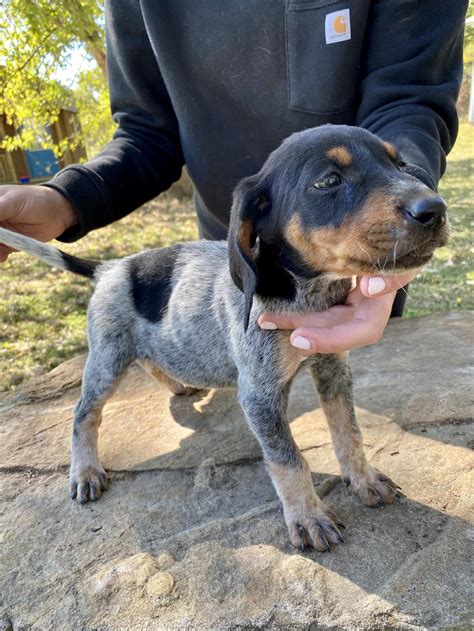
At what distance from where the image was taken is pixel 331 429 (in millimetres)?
2961

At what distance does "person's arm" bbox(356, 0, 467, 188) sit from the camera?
341 centimetres

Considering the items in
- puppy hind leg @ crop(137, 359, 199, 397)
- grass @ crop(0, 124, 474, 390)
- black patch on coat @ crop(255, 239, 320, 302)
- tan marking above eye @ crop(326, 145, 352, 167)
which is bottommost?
grass @ crop(0, 124, 474, 390)

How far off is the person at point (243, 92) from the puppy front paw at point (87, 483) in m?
1.38

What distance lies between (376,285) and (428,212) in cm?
44

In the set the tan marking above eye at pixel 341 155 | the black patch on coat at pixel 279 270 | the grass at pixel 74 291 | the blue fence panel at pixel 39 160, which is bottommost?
the blue fence panel at pixel 39 160

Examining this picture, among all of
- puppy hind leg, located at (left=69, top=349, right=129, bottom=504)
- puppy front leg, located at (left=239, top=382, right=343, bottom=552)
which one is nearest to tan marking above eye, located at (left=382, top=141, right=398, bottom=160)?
puppy front leg, located at (left=239, top=382, right=343, bottom=552)

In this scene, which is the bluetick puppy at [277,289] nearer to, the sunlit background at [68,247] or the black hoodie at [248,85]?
the black hoodie at [248,85]

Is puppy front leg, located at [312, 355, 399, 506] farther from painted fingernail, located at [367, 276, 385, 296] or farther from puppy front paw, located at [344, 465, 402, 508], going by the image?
painted fingernail, located at [367, 276, 385, 296]

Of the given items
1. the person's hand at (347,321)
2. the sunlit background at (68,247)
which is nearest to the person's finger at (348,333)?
→ the person's hand at (347,321)

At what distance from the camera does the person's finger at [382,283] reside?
2.33 metres

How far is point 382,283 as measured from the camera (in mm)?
2342

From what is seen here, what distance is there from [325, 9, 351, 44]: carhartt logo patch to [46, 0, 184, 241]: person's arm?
1.57 m

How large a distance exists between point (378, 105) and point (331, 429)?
207 cm

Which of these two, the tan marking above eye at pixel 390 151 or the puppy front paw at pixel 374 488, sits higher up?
the tan marking above eye at pixel 390 151
